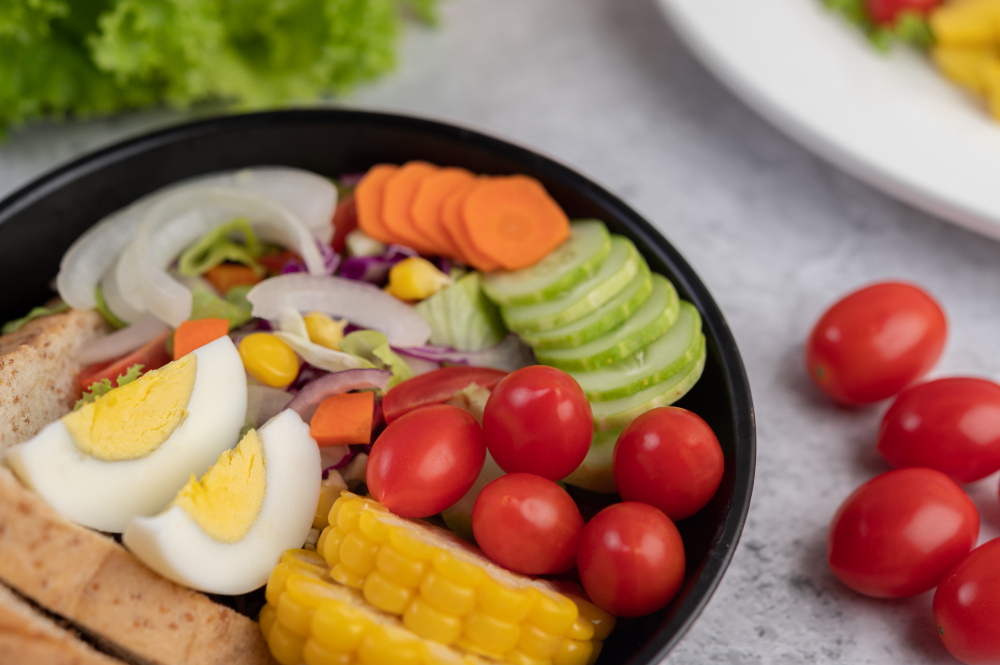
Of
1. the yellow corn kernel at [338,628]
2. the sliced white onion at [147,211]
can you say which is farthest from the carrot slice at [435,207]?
the yellow corn kernel at [338,628]

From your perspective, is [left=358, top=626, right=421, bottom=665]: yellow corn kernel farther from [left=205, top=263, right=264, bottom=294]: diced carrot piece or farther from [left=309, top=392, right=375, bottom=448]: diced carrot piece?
[left=205, top=263, right=264, bottom=294]: diced carrot piece

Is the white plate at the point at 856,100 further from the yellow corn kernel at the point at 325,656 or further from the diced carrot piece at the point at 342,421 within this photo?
the yellow corn kernel at the point at 325,656

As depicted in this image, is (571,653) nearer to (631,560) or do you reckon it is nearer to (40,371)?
(631,560)

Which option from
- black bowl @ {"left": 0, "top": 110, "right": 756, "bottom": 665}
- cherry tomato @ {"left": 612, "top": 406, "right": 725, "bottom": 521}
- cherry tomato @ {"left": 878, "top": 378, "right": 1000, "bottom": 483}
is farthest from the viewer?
cherry tomato @ {"left": 878, "top": 378, "right": 1000, "bottom": 483}

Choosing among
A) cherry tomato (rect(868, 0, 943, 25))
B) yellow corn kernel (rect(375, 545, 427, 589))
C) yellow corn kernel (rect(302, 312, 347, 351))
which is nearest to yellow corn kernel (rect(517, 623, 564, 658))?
yellow corn kernel (rect(375, 545, 427, 589))

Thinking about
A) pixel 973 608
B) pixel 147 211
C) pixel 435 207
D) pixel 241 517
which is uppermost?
pixel 147 211

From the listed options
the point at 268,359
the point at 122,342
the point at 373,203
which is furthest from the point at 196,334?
the point at 373,203
